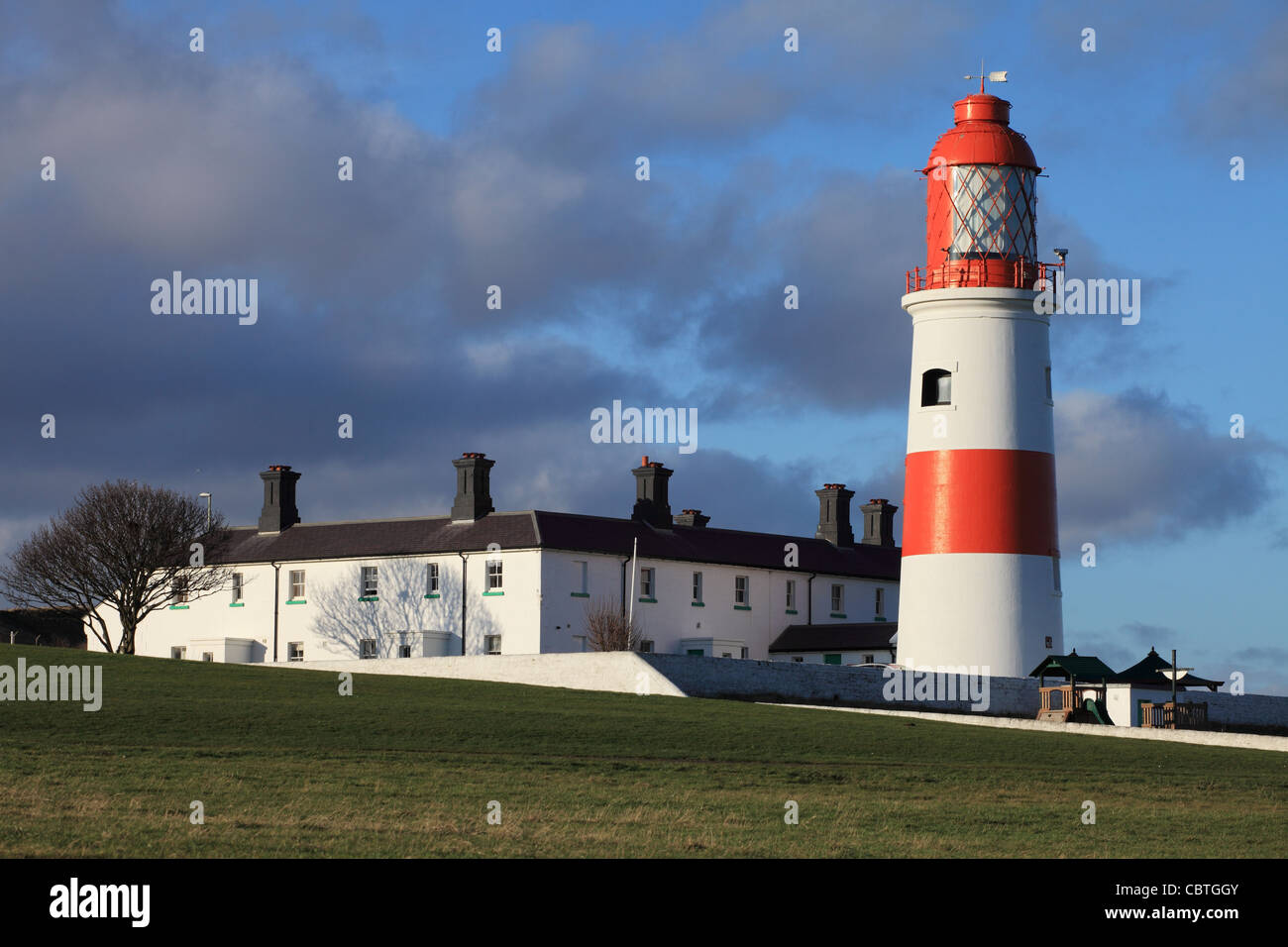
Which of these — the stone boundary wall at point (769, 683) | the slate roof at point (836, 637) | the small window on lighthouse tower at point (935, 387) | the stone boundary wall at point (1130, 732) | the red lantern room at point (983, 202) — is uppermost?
the red lantern room at point (983, 202)

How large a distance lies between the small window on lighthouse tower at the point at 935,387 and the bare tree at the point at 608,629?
703 inches

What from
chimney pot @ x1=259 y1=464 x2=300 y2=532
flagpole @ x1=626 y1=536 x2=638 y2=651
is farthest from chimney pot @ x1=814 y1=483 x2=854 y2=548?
chimney pot @ x1=259 y1=464 x2=300 y2=532

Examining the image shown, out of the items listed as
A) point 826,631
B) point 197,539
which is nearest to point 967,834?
point 826,631

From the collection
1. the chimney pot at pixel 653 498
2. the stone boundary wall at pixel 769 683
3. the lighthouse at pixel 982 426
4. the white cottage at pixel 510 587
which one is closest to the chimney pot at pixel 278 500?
the white cottage at pixel 510 587

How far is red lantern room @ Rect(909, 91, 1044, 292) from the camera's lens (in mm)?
46875

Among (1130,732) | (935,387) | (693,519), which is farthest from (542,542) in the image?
(1130,732)

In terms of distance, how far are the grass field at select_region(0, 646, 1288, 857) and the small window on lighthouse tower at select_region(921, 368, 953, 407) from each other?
985 cm

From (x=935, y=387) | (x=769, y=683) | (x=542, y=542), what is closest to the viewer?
(x=935, y=387)

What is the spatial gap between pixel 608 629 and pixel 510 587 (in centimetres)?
376

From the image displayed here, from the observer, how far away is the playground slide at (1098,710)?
46.2 m

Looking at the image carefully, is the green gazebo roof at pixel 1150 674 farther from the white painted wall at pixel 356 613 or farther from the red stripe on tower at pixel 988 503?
the white painted wall at pixel 356 613

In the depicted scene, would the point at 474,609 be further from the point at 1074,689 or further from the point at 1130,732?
the point at 1130,732

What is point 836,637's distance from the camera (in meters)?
66.2

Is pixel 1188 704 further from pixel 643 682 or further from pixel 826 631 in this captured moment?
pixel 826 631
